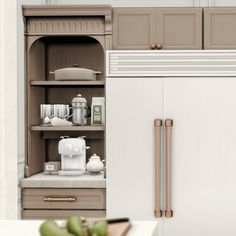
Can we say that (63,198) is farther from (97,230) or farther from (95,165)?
(97,230)

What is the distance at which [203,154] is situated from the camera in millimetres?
3104

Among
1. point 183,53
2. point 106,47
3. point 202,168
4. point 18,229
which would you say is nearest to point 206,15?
point 183,53

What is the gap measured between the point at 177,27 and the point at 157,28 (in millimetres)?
127

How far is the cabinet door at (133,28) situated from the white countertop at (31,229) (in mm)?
1832

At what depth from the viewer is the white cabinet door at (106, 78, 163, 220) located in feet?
10.3

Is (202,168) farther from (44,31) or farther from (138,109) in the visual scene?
(44,31)

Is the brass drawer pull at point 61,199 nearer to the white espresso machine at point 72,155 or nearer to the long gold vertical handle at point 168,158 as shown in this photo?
the white espresso machine at point 72,155

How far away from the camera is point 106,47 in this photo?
3.28 meters

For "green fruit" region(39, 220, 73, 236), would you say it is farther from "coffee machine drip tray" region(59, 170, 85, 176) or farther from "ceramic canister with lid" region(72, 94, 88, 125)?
"ceramic canister with lid" region(72, 94, 88, 125)

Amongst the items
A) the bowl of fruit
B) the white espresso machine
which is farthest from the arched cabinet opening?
the bowl of fruit

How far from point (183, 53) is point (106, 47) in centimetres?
49

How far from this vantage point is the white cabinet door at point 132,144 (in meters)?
3.13
